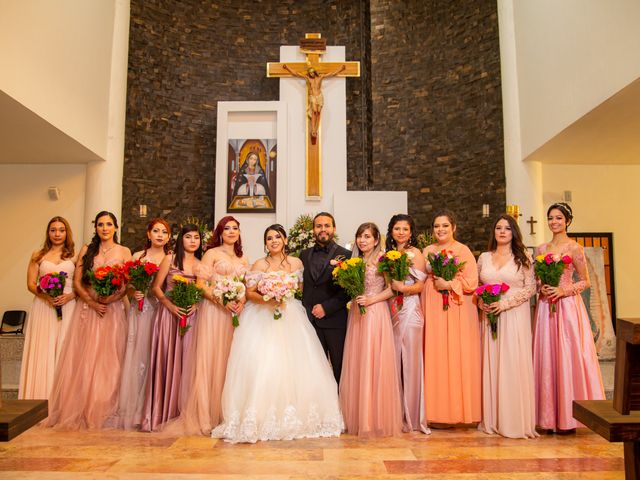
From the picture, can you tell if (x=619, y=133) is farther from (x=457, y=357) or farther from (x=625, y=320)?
(x=625, y=320)

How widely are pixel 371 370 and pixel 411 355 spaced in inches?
15.6

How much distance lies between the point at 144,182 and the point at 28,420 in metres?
7.64

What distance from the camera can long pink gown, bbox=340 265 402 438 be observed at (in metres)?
4.03

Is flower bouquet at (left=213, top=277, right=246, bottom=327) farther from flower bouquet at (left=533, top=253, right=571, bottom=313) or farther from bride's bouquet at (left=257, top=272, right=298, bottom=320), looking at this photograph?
flower bouquet at (left=533, top=253, right=571, bottom=313)

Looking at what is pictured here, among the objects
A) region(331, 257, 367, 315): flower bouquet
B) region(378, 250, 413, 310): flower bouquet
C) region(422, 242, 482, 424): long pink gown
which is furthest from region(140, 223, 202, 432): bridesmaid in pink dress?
region(422, 242, 482, 424): long pink gown

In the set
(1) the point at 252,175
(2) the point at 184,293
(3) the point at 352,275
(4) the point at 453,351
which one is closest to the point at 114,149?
(1) the point at 252,175

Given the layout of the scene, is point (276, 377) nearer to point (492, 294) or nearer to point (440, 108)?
point (492, 294)

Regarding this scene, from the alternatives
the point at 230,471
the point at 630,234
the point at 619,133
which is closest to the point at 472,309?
the point at 230,471

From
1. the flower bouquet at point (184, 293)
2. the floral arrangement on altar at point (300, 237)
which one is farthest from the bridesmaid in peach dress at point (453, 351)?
the floral arrangement on altar at point (300, 237)

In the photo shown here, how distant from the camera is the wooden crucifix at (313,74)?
9172mm

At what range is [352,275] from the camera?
412 cm

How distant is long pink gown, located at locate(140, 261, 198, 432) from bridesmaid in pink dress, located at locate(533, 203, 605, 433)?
9.74 ft

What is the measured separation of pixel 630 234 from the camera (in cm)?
838

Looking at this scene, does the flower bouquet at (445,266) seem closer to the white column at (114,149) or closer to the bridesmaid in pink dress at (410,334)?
the bridesmaid in pink dress at (410,334)
